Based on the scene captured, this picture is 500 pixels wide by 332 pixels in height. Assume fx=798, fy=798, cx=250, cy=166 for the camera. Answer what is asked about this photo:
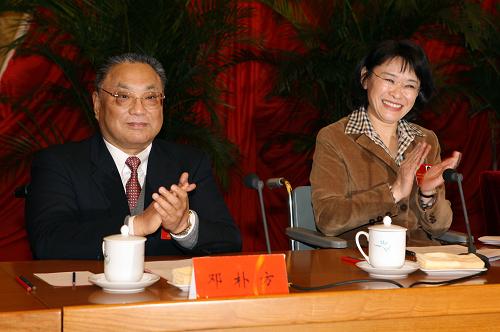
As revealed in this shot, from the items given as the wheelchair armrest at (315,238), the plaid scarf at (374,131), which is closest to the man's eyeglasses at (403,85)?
the plaid scarf at (374,131)

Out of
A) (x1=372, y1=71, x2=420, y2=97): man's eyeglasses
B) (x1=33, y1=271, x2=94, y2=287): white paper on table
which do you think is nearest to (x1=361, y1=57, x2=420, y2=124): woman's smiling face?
(x1=372, y1=71, x2=420, y2=97): man's eyeglasses

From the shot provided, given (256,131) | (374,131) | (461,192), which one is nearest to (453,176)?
(461,192)

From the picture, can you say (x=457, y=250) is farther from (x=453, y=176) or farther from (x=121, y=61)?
(x=121, y=61)

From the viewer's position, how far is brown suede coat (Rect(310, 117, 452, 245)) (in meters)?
2.78

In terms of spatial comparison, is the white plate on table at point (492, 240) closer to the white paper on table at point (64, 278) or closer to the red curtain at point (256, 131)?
the white paper on table at point (64, 278)

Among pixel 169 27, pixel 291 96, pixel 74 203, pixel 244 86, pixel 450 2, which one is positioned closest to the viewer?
pixel 74 203

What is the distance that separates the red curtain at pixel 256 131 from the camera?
4.72 m

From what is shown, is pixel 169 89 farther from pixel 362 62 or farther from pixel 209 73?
pixel 362 62

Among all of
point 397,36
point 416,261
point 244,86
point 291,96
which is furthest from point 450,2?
point 416,261

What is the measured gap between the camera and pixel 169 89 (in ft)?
13.3

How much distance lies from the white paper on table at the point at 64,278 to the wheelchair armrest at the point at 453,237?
4.80ft

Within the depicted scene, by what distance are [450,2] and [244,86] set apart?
145 centimetres

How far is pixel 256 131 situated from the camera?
5367 mm

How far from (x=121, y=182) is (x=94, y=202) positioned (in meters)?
0.11
